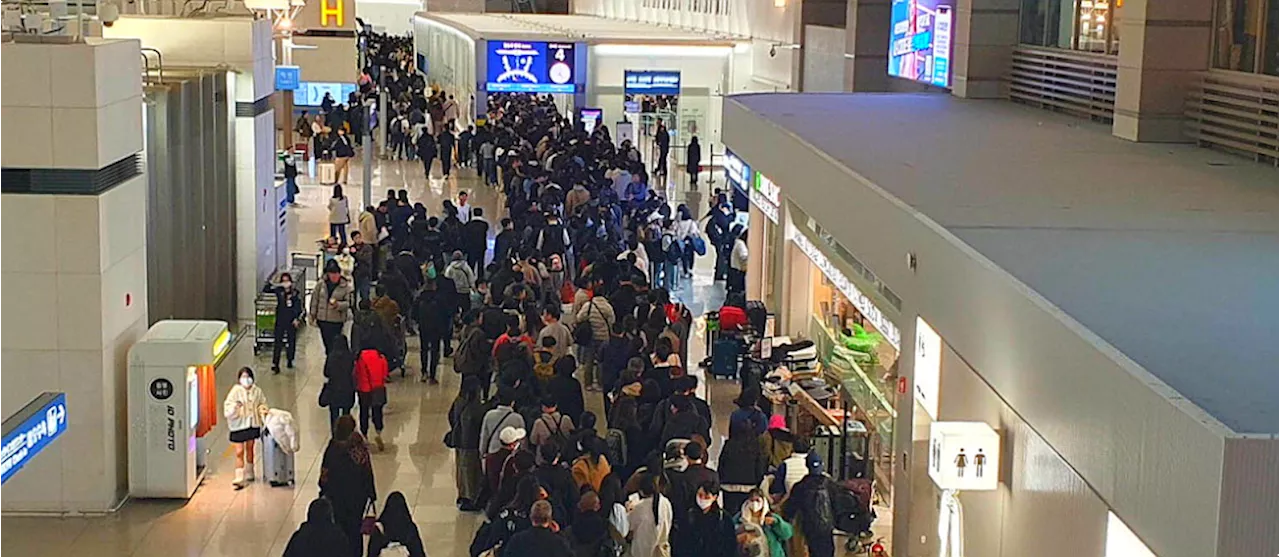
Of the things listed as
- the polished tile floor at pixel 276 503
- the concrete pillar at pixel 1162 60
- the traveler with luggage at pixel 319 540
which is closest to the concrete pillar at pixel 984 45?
the polished tile floor at pixel 276 503

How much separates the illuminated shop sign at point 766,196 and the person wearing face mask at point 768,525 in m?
8.37

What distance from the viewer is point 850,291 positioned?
14.4 meters

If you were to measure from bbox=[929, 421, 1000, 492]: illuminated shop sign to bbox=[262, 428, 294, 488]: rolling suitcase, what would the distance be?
607 centimetres

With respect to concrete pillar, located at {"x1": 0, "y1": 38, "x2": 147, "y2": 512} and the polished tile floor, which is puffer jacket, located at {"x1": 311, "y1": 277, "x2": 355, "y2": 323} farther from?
concrete pillar, located at {"x1": 0, "y1": 38, "x2": 147, "y2": 512}

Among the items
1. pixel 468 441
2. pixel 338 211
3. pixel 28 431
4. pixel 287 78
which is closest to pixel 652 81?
pixel 287 78

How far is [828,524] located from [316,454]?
565cm

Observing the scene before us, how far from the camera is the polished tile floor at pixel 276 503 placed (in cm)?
1227

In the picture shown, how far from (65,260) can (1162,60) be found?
8.32 meters

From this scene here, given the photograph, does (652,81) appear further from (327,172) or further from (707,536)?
(707,536)

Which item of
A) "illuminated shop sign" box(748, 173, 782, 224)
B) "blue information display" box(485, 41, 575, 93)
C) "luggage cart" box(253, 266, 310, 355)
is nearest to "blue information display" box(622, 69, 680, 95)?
"blue information display" box(485, 41, 575, 93)

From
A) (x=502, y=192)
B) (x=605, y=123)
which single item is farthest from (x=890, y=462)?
(x=605, y=123)

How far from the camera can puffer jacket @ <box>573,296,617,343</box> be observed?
16078mm

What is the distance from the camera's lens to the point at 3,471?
8250 mm

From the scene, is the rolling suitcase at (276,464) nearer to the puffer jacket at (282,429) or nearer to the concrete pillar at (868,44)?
the puffer jacket at (282,429)
